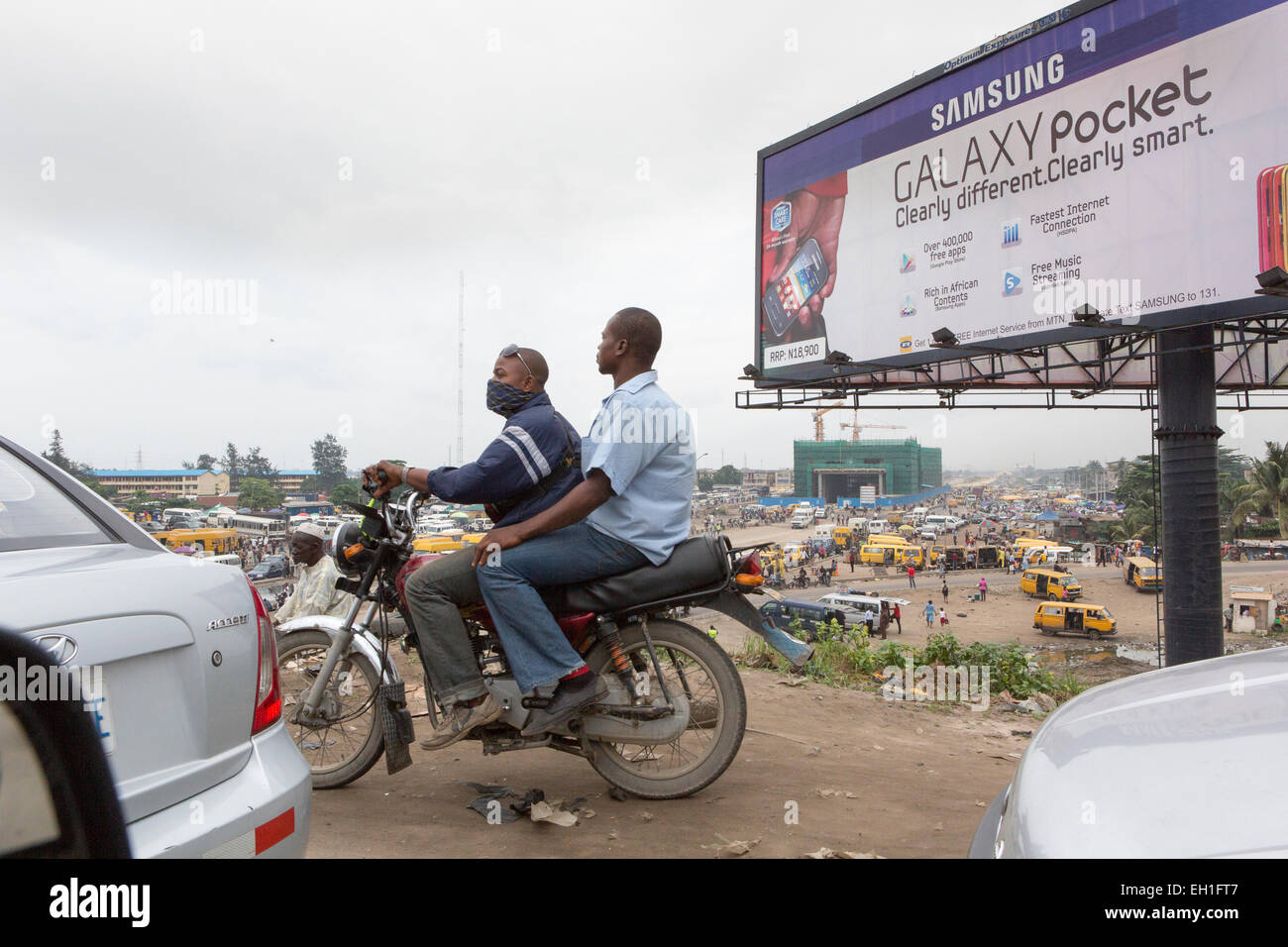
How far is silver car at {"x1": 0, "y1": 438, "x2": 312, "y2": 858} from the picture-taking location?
60.7 inches

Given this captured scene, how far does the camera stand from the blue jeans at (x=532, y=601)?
3.05 metres

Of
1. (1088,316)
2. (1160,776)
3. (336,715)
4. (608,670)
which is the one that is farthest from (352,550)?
(1088,316)

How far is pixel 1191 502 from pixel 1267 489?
3240 cm

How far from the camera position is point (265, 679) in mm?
2023

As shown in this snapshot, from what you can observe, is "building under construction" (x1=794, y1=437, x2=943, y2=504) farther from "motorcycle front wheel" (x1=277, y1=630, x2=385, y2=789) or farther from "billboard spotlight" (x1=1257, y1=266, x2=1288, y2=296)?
"motorcycle front wheel" (x1=277, y1=630, x2=385, y2=789)

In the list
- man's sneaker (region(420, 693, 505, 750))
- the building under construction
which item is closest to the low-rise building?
man's sneaker (region(420, 693, 505, 750))

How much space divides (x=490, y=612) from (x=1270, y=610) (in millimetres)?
25765

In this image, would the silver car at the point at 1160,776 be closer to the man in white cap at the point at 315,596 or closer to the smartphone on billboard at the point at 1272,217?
the man in white cap at the point at 315,596

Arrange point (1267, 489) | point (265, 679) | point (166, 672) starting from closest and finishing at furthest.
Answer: point (166, 672) < point (265, 679) < point (1267, 489)

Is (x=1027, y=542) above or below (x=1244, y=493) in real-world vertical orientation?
below

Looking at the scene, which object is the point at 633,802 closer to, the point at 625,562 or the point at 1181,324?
the point at 625,562

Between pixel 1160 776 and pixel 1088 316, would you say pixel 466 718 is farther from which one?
pixel 1088 316

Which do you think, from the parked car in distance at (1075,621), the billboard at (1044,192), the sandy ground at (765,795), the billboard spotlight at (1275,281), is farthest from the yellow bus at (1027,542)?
the sandy ground at (765,795)
